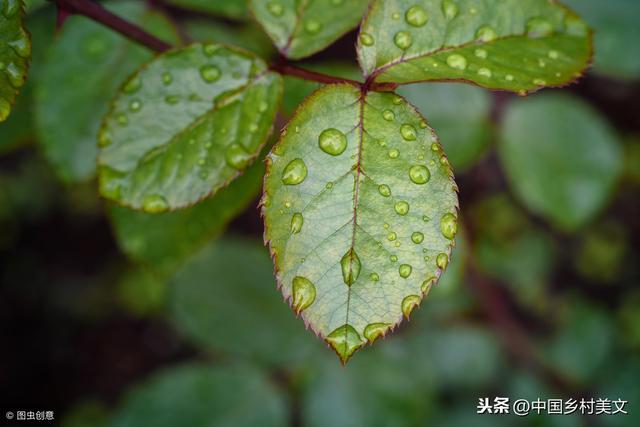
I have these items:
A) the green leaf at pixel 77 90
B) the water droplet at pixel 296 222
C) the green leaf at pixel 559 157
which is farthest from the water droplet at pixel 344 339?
the green leaf at pixel 559 157

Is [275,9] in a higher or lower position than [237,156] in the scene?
higher

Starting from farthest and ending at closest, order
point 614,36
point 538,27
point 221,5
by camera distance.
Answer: point 614,36
point 221,5
point 538,27

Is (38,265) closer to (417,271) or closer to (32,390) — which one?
(32,390)

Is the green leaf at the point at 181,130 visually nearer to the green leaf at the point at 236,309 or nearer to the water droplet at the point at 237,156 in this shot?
the water droplet at the point at 237,156

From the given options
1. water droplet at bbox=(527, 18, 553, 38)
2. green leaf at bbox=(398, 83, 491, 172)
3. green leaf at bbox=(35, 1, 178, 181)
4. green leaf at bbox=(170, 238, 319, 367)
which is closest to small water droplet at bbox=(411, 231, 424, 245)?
water droplet at bbox=(527, 18, 553, 38)

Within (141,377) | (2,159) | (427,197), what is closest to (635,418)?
(427,197)

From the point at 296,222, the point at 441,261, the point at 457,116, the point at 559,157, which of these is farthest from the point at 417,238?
the point at 559,157

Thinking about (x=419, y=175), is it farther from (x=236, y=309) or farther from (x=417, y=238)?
(x=236, y=309)
